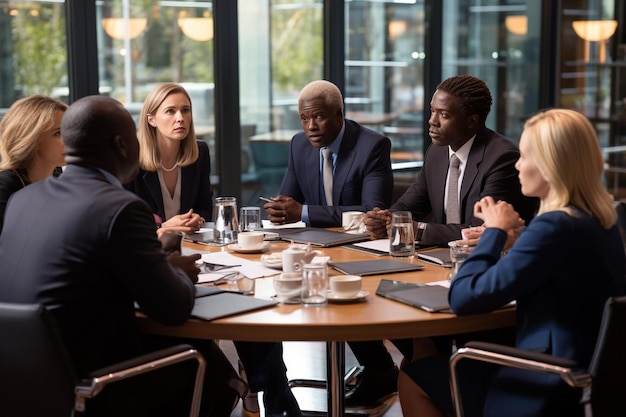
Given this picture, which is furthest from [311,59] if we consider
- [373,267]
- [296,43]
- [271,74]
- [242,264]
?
→ [373,267]

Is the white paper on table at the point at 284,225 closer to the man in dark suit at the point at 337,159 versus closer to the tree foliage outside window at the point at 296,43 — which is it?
the man in dark suit at the point at 337,159

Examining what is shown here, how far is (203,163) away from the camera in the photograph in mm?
4281

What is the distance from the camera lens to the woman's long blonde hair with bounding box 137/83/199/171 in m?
4.13

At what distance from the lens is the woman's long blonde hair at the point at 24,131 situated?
3.35 metres

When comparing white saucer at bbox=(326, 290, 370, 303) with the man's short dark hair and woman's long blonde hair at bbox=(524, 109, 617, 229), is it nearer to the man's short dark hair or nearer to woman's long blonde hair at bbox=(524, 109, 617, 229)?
woman's long blonde hair at bbox=(524, 109, 617, 229)

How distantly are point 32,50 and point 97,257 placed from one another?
12.2 ft

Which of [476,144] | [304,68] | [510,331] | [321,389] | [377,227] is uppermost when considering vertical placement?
[304,68]

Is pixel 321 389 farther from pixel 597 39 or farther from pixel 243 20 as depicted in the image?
pixel 597 39

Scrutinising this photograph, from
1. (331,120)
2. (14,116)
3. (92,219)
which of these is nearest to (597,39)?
(331,120)

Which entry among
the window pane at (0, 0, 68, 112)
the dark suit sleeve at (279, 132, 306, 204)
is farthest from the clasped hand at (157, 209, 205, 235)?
the window pane at (0, 0, 68, 112)

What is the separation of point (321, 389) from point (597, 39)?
5793mm

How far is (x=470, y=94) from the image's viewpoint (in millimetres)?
3719

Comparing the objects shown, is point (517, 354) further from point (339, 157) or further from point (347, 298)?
point (339, 157)

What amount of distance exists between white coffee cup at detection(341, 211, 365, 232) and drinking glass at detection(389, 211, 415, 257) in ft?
1.58
